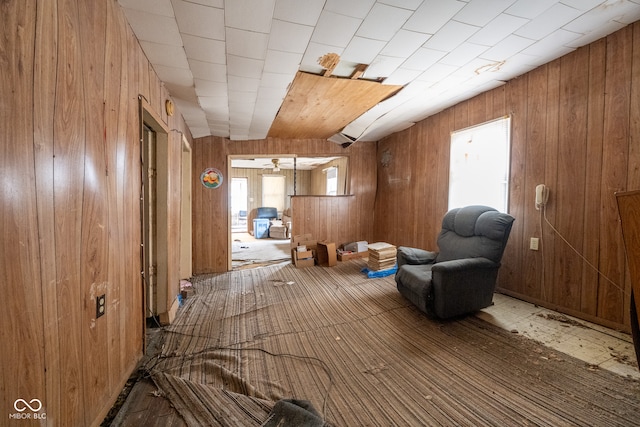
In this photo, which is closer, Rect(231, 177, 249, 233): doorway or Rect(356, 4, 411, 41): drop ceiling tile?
Rect(356, 4, 411, 41): drop ceiling tile

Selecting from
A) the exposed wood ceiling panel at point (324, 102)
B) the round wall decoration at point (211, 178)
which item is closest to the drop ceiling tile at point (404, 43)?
the exposed wood ceiling panel at point (324, 102)

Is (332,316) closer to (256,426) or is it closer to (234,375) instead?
(234,375)

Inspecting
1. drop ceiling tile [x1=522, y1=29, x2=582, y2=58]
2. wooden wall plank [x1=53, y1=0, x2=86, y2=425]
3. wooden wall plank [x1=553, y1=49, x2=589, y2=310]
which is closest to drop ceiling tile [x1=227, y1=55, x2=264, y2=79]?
wooden wall plank [x1=53, y1=0, x2=86, y2=425]

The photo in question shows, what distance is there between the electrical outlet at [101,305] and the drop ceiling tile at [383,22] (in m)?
2.27

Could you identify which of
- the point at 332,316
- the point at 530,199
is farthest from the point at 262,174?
the point at 530,199

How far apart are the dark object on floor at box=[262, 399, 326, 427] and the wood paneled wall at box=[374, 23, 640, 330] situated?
2.45 meters

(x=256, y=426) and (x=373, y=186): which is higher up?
(x=373, y=186)

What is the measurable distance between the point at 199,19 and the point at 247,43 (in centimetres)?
35

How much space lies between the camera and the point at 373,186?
514 cm

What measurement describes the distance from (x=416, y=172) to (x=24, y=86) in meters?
4.10

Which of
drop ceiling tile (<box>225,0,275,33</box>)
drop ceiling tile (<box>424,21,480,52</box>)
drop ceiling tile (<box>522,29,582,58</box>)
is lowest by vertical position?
drop ceiling tile (<box>225,0,275,33</box>)

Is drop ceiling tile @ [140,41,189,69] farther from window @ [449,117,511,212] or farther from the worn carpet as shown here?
window @ [449,117,511,212]

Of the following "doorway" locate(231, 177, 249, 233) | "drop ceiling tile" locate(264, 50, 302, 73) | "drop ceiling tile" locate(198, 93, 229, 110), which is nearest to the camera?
"drop ceiling tile" locate(264, 50, 302, 73)

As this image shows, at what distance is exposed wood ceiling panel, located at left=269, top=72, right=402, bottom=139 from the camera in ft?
8.41
